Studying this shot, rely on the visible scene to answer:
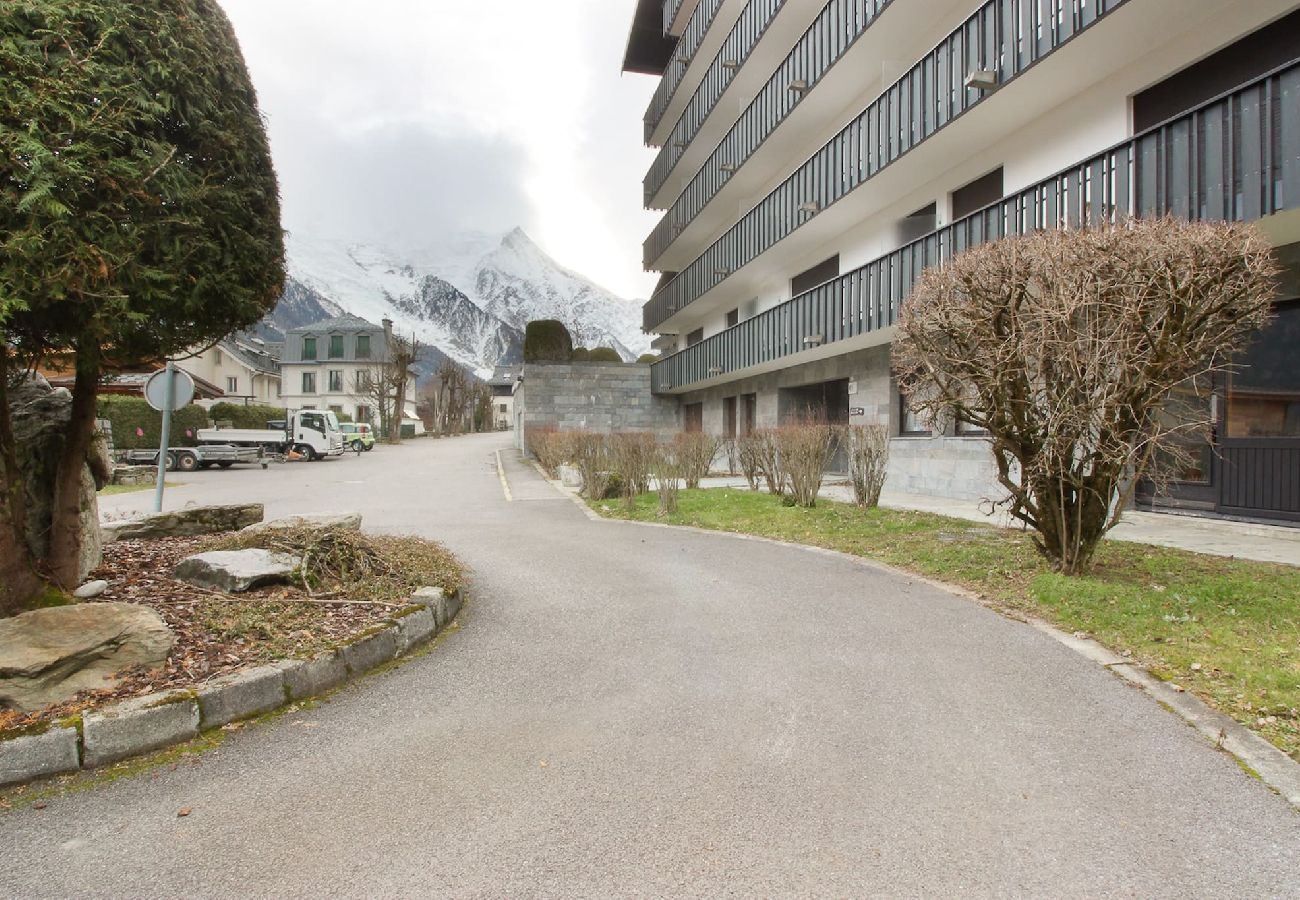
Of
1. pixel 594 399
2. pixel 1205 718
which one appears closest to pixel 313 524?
pixel 1205 718

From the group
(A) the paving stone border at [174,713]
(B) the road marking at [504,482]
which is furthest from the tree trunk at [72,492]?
(B) the road marking at [504,482]

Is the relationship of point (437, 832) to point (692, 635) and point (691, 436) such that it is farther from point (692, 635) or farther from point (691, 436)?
point (691, 436)

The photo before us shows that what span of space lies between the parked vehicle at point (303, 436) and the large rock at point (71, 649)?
26755 mm

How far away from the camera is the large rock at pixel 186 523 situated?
6.97 m

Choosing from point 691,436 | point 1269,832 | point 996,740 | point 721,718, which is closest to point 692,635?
point 721,718

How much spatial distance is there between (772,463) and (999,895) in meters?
10.1

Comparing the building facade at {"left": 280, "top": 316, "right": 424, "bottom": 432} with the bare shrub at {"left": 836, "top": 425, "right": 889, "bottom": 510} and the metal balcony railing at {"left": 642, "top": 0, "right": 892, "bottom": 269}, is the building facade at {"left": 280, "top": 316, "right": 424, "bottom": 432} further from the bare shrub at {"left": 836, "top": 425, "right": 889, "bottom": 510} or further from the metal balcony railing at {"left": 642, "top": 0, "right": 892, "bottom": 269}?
the bare shrub at {"left": 836, "top": 425, "right": 889, "bottom": 510}

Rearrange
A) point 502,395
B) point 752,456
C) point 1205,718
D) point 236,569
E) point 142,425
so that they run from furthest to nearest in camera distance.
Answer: point 502,395
point 142,425
point 752,456
point 236,569
point 1205,718

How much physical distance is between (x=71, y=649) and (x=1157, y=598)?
6795 millimetres

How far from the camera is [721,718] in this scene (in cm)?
350

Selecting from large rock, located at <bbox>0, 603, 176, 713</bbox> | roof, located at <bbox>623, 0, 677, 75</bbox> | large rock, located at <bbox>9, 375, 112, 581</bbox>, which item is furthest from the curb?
roof, located at <bbox>623, 0, 677, 75</bbox>

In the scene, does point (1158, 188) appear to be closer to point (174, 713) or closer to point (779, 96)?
point (174, 713)

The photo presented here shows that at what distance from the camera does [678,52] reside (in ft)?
92.0

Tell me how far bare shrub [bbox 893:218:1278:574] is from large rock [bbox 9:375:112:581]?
661 centimetres
